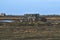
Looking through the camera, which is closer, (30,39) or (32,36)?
(30,39)

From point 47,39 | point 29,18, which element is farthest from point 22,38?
point 29,18

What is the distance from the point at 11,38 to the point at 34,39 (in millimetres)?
1789

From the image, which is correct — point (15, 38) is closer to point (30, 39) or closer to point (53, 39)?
point (30, 39)

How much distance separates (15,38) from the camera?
21.1 metres

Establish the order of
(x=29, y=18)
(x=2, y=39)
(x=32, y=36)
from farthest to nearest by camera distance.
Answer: (x=29, y=18) < (x=32, y=36) < (x=2, y=39)

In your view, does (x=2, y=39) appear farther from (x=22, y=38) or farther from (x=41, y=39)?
(x=41, y=39)

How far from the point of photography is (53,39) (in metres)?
20.8

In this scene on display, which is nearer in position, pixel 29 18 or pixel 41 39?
pixel 41 39

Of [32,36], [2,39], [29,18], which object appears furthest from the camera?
[29,18]

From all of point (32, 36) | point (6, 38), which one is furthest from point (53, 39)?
point (6, 38)

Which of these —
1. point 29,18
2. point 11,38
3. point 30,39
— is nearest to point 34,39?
point 30,39

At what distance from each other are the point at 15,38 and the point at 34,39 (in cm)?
150

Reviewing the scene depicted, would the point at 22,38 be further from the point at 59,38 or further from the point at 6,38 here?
the point at 59,38

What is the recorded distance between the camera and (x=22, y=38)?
21.2 meters
